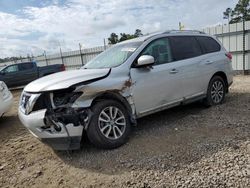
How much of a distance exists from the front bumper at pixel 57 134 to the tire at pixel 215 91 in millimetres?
3257

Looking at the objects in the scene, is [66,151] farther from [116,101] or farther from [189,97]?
[189,97]

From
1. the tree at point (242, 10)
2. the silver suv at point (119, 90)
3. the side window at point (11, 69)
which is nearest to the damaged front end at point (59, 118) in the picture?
the silver suv at point (119, 90)

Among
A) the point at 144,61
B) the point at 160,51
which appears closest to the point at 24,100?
the point at 144,61

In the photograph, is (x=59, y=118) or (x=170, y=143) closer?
(x=59, y=118)

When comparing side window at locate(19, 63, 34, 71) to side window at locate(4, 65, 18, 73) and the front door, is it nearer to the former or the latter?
side window at locate(4, 65, 18, 73)

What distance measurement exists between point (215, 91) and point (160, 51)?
1.89 meters

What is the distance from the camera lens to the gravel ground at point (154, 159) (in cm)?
303

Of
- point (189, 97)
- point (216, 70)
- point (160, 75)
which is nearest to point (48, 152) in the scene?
point (160, 75)

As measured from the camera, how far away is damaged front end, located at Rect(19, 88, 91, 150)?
11.9 feet

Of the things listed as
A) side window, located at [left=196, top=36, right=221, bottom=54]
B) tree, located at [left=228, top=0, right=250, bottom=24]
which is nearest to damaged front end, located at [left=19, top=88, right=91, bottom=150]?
side window, located at [left=196, top=36, right=221, bottom=54]

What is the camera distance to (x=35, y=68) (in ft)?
49.9

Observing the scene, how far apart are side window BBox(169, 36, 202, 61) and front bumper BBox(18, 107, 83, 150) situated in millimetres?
2523

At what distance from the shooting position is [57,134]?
3.64 m

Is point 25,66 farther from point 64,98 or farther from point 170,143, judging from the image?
point 170,143
